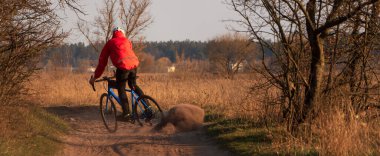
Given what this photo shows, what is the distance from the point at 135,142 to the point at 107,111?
1744 mm

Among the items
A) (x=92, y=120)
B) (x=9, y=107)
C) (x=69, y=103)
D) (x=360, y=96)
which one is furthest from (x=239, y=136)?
(x=69, y=103)

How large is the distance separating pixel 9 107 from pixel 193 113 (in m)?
4.41

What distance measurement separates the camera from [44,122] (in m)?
13.4

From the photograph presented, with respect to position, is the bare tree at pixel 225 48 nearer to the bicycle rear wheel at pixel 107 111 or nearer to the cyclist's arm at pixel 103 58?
the bicycle rear wheel at pixel 107 111

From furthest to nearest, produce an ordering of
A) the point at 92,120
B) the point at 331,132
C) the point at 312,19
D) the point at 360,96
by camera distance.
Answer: the point at 92,120 → the point at 360,96 → the point at 312,19 → the point at 331,132

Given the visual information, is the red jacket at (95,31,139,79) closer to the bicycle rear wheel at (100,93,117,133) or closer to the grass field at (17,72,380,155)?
the bicycle rear wheel at (100,93,117,133)

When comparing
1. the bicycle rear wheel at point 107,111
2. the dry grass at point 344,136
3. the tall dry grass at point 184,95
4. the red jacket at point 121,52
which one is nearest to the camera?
the dry grass at point 344,136

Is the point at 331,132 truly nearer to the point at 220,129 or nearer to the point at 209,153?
the point at 209,153

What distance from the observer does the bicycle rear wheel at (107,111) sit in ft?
40.5

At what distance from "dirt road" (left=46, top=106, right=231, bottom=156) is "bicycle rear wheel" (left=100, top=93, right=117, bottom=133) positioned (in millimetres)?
220

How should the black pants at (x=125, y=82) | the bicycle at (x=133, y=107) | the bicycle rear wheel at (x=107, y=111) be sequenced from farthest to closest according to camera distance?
the bicycle rear wheel at (x=107, y=111) < the bicycle at (x=133, y=107) < the black pants at (x=125, y=82)

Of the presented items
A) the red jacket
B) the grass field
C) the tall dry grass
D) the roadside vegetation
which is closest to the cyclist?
the red jacket

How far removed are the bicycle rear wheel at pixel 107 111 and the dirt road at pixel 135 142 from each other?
8.7 inches

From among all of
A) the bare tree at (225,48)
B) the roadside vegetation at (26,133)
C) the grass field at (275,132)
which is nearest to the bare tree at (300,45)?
the grass field at (275,132)
